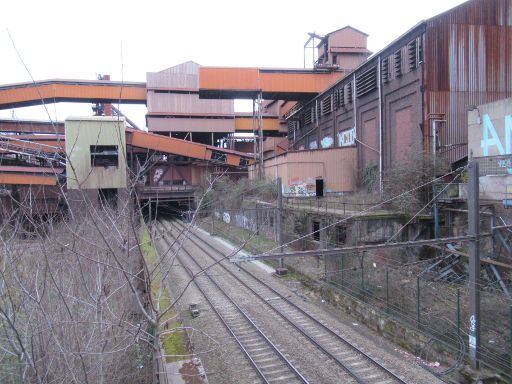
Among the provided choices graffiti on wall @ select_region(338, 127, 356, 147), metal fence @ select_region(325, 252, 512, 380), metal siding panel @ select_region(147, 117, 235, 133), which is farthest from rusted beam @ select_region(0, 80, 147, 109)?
metal fence @ select_region(325, 252, 512, 380)

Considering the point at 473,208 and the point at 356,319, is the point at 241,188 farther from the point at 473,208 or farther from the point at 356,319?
the point at 473,208

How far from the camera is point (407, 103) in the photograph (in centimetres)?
2400

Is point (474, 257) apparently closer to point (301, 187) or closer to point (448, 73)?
point (448, 73)

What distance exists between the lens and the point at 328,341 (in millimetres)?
11258

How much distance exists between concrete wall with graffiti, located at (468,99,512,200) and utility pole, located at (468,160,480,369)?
26.2ft

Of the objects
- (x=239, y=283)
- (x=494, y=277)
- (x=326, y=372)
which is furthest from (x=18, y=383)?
(x=494, y=277)

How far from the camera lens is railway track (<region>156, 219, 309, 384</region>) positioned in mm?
9414

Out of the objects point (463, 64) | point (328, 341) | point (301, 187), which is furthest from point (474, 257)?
point (301, 187)

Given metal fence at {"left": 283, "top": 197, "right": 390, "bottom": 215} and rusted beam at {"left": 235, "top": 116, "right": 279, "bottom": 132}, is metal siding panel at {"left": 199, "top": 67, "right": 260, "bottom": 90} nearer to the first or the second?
rusted beam at {"left": 235, "top": 116, "right": 279, "bottom": 132}

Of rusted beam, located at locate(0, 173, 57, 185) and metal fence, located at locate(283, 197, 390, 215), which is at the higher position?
rusted beam, located at locate(0, 173, 57, 185)

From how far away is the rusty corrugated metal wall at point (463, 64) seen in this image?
2181 centimetres

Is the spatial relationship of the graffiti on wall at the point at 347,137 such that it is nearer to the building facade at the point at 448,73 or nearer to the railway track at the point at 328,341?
the building facade at the point at 448,73

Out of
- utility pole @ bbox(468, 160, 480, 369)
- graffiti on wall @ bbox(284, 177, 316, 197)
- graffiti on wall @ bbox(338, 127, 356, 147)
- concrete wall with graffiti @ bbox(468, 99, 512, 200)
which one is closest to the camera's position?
utility pole @ bbox(468, 160, 480, 369)

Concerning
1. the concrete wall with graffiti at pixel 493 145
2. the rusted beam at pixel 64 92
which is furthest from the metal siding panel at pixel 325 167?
the rusted beam at pixel 64 92
